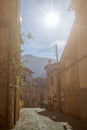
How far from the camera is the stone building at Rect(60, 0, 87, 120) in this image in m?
16.2

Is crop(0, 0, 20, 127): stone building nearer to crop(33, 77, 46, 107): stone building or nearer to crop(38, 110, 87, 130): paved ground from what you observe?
crop(38, 110, 87, 130): paved ground

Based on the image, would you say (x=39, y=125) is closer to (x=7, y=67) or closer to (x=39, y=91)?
(x=7, y=67)

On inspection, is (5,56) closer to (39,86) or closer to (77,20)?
(77,20)

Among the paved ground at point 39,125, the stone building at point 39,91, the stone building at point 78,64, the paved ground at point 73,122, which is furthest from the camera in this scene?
the stone building at point 39,91

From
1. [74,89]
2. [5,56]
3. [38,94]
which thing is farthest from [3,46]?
[38,94]

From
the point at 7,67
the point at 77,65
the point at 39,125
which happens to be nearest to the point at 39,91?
the point at 77,65

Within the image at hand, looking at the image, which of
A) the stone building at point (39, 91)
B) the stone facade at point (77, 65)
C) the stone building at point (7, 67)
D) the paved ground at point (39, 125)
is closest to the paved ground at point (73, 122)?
the paved ground at point (39, 125)

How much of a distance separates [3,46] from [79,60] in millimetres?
7215

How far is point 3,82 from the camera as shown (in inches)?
480

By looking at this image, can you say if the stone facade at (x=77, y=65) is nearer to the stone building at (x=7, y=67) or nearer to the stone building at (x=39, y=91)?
the stone building at (x=7, y=67)

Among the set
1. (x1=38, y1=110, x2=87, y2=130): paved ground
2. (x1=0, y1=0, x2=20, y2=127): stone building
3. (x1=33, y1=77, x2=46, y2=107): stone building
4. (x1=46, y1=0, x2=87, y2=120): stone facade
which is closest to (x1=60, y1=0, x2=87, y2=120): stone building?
(x1=46, y1=0, x2=87, y2=120): stone facade

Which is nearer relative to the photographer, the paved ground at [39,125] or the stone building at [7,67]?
the stone building at [7,67]

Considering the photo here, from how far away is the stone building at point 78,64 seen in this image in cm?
1625

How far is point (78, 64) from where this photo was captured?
17.8 metres
